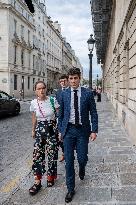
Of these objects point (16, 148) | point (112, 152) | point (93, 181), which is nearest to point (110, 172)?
point (93, 181)

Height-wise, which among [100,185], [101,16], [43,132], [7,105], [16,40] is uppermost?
[16,40]

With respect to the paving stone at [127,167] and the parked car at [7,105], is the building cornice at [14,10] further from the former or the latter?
the paving stone at [127,167]

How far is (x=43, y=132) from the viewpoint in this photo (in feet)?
17.3

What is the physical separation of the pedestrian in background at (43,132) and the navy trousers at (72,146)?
1.33 ft

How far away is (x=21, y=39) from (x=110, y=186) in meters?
44.3

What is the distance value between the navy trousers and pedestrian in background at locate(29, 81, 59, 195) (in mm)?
404

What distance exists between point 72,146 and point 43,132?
523 mm

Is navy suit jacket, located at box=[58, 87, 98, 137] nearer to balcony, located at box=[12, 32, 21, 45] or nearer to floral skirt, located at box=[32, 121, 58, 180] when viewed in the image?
floral skirt, located at box=[32, 121, 58, 180]

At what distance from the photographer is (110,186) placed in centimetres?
522

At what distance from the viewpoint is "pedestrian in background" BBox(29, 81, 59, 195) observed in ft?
17.3

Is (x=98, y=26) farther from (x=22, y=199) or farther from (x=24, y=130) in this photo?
(x=22, y=199)

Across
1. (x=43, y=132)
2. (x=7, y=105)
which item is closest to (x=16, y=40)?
(x=7, y=105)

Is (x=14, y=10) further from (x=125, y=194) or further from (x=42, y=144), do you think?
(x=125, y=194)

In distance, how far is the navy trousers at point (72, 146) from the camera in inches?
192
